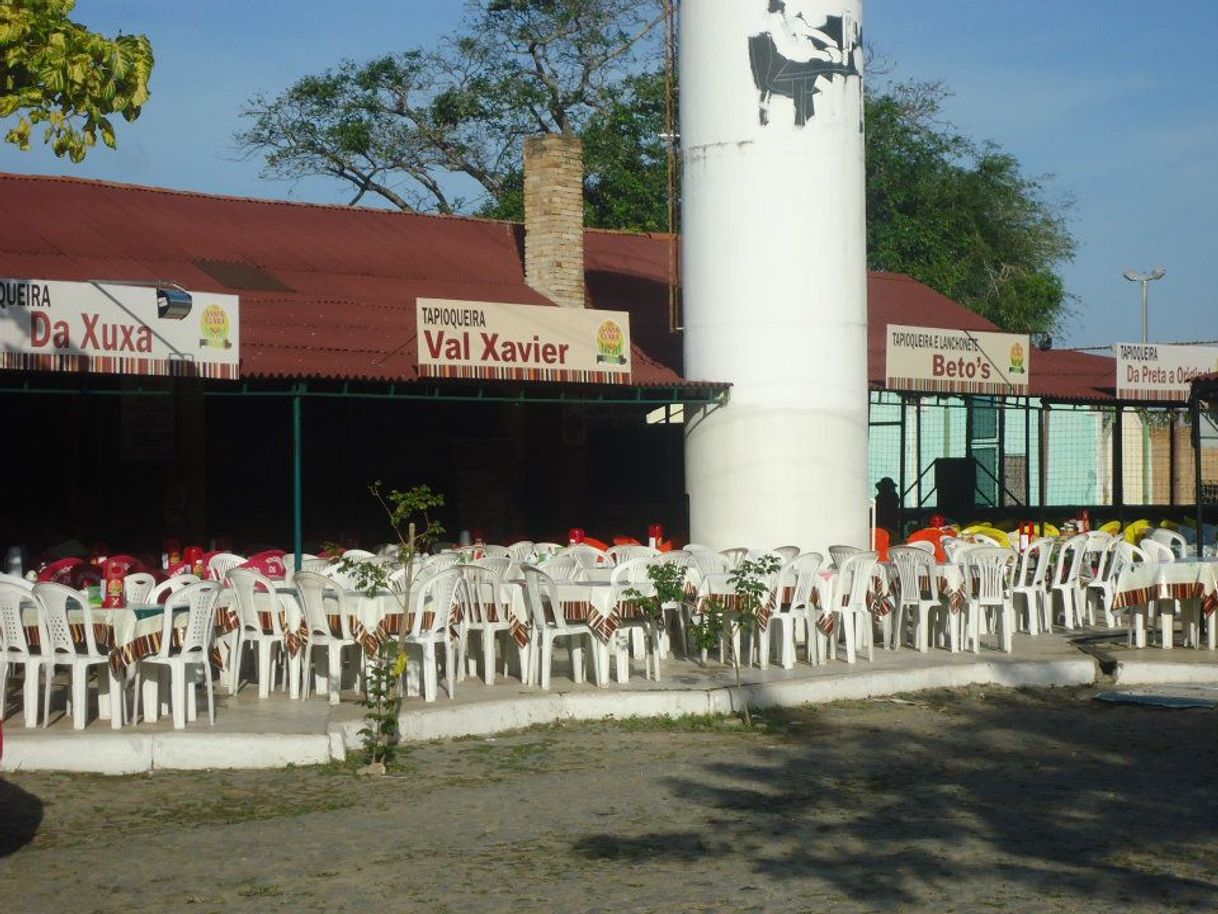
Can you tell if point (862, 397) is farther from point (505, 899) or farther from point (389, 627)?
point (505, 899)

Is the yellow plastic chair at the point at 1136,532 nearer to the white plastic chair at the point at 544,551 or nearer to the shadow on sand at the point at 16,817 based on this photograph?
the white plastic chair at the point at 544,551

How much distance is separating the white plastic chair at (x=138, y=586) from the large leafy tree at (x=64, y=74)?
287 cm

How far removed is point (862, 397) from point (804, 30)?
4.00m

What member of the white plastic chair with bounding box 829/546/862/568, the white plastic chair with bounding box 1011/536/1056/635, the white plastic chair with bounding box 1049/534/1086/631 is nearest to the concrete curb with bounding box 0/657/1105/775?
the white plastic chair with bounding box 829/546/862/568

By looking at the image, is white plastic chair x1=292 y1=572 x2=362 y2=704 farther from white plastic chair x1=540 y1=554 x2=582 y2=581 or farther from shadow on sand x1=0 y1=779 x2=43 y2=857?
shadow on sand x1=0 y1=779 x2=43 y2=857

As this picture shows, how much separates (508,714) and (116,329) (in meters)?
5.09

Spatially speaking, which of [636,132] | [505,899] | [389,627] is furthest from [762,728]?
[636,132]

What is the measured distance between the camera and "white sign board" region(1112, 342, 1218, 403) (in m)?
23.5

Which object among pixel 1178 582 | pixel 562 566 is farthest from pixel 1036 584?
pixel 562 566

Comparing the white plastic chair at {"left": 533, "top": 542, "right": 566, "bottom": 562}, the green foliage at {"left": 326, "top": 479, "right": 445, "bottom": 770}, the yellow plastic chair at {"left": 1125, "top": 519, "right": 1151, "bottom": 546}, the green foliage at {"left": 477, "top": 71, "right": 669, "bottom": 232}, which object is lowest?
the green foliage at {"left": 326, "top": 479, "right": 445, "bottom": 770}

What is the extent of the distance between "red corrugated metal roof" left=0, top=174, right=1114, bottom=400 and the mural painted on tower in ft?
10.7

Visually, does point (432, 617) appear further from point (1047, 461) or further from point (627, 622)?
point (1047, 461)

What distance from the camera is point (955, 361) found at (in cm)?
2083

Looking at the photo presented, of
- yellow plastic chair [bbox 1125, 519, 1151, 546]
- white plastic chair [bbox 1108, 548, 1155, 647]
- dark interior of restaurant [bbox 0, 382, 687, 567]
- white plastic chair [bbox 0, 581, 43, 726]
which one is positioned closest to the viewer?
white plastic chair [bbox 0, 581, 43, 726]
